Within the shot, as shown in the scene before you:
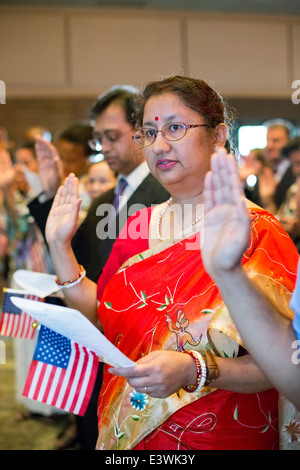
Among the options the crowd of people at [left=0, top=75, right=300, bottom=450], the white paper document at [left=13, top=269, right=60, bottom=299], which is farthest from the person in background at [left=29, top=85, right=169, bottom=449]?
the crowd of people at [left=0, top=75, right=300, bottom=450]

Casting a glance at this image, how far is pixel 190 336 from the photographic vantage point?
51.3 inches

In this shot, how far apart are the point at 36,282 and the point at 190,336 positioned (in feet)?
2.36

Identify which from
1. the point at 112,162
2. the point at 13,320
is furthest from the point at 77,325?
the point at 112,162

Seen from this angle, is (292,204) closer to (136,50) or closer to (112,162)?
(112,162)

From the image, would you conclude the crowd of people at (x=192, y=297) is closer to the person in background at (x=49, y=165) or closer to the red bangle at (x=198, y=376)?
the red bangle at (x=198, y=376)

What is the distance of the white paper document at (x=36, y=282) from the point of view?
1.83m

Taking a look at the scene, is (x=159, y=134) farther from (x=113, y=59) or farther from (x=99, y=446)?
(x=113, y=59)

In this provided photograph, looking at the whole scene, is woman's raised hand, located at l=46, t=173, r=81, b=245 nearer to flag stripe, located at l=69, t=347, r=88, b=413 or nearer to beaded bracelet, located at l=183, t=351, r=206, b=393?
flag stripe, located at l=69, t=347, r=88, b=413

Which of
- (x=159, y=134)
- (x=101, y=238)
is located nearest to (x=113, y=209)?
(x=101, y=238)

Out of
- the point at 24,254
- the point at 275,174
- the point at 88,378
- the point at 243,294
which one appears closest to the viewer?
the point at 243,294

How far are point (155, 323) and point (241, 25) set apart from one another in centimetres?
584

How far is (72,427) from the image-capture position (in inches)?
140

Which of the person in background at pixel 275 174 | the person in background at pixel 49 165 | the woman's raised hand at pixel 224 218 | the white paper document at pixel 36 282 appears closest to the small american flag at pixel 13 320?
the white paper document at pixel 36 282

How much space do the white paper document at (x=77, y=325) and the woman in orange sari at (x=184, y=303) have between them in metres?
0.04
